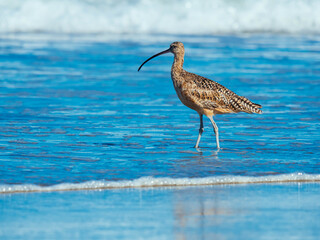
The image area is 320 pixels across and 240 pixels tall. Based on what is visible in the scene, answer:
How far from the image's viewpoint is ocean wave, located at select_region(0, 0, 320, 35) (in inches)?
1091

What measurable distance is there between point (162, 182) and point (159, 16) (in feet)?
71.0

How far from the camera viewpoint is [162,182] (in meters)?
7.52

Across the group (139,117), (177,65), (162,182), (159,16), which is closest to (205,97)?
(177,65)

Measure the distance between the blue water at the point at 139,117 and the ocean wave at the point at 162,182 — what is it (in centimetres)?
15

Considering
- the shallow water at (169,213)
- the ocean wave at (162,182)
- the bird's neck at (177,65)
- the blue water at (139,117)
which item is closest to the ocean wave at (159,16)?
the blue water at (139,117)

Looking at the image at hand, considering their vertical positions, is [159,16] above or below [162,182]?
above

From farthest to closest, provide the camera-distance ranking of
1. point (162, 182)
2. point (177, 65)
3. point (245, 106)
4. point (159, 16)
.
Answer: point (159, 16), point (177, 65), point (245, 106), point (162, 182)

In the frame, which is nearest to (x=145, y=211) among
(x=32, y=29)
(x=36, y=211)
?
(x=36, y=211)

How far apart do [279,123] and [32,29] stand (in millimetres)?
17547

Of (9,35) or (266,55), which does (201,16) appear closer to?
(9,35)

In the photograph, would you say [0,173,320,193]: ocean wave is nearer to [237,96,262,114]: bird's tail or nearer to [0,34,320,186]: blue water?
[0,34,320,186]: blue water

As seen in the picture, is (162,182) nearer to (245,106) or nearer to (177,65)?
(245,106)

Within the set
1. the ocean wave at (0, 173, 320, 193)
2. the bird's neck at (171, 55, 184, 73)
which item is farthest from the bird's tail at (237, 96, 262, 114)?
the ocean wave at (0, 173, 320, 193)

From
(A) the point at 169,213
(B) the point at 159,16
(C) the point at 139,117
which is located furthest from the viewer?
(B) the point at 159,16
